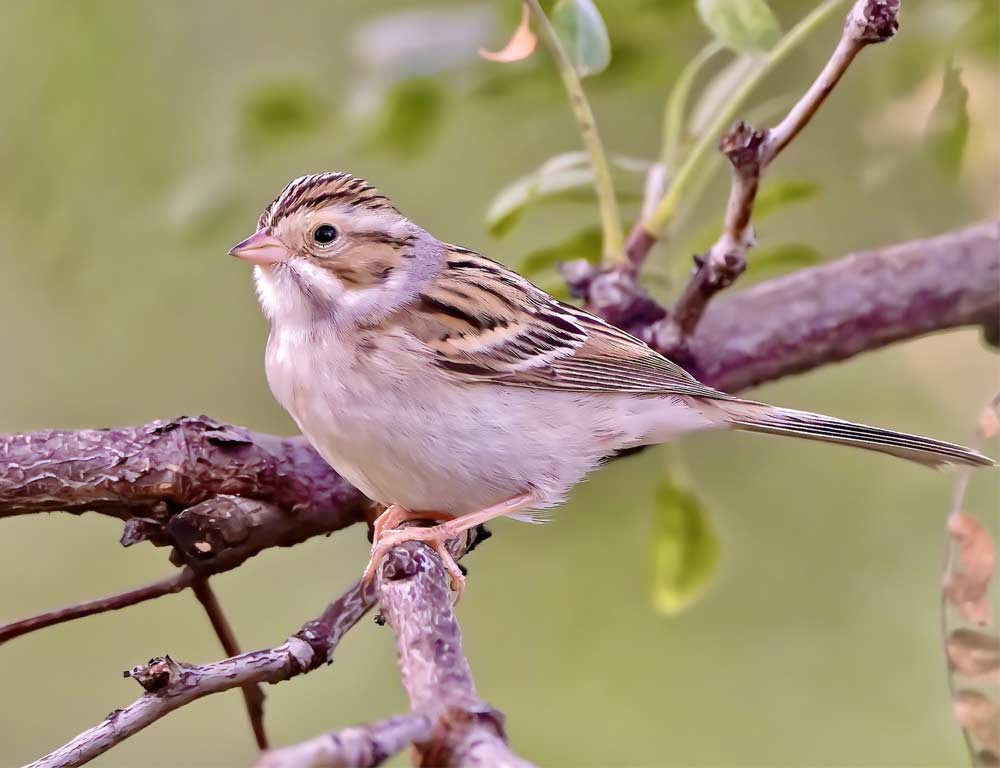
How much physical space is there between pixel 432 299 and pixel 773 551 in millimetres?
1328

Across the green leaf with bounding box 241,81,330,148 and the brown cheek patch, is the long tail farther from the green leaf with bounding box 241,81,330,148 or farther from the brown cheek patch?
the green leaf with bounding box 241,81,330,148

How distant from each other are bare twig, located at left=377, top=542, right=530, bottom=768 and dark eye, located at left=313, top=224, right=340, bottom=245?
0.49 meters

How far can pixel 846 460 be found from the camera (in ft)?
9.00

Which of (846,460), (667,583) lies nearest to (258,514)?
(667,583)

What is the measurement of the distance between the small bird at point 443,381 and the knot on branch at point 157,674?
1.33 ft

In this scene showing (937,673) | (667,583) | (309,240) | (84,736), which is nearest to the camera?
(84,736)

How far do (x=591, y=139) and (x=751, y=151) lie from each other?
370 millimetres

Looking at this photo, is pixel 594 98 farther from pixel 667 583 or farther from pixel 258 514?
pixel 258 514

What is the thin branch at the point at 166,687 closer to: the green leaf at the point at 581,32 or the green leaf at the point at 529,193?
the green leaf at the point at 529,193

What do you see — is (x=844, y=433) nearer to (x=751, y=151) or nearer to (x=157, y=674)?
(x=751, y=151)

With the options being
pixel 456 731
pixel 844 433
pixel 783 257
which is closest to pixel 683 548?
pixel 844 433

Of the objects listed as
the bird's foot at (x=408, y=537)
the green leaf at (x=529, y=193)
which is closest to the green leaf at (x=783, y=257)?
the green leaf at (x=529, y=193)

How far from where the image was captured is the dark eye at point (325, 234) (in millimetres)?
1595

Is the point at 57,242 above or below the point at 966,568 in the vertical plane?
above
